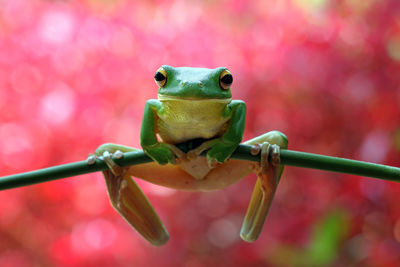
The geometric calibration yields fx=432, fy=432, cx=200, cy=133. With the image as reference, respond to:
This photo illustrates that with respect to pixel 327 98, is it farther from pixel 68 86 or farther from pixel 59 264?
pixel 59 264

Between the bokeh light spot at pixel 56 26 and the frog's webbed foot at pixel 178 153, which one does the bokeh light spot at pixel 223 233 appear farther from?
the frog's webbed foot at pixel 178 153

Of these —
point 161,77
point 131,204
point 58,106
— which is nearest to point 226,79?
point 161,77

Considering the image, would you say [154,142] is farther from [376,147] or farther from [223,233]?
[223,233]

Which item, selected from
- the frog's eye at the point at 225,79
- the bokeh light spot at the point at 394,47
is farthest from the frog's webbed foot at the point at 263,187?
the bokeh light spot at the point at 394,47

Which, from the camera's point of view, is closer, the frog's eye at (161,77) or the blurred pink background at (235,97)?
the frog's eye at (161,77)

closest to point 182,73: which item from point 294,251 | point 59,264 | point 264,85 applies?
point 264,85

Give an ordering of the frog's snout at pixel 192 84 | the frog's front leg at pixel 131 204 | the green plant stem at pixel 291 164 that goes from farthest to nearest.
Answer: the frog's front leg at pixel 131 204, the frog's snout at pixel 192 84, the green plant stem at pixel 291 164
